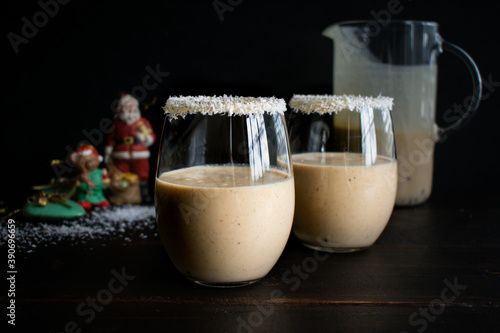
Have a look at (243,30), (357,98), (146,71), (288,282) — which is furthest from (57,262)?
(243,30)

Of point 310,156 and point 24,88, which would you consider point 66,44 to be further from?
point 310,156

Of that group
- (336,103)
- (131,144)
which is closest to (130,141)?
(131,144)
